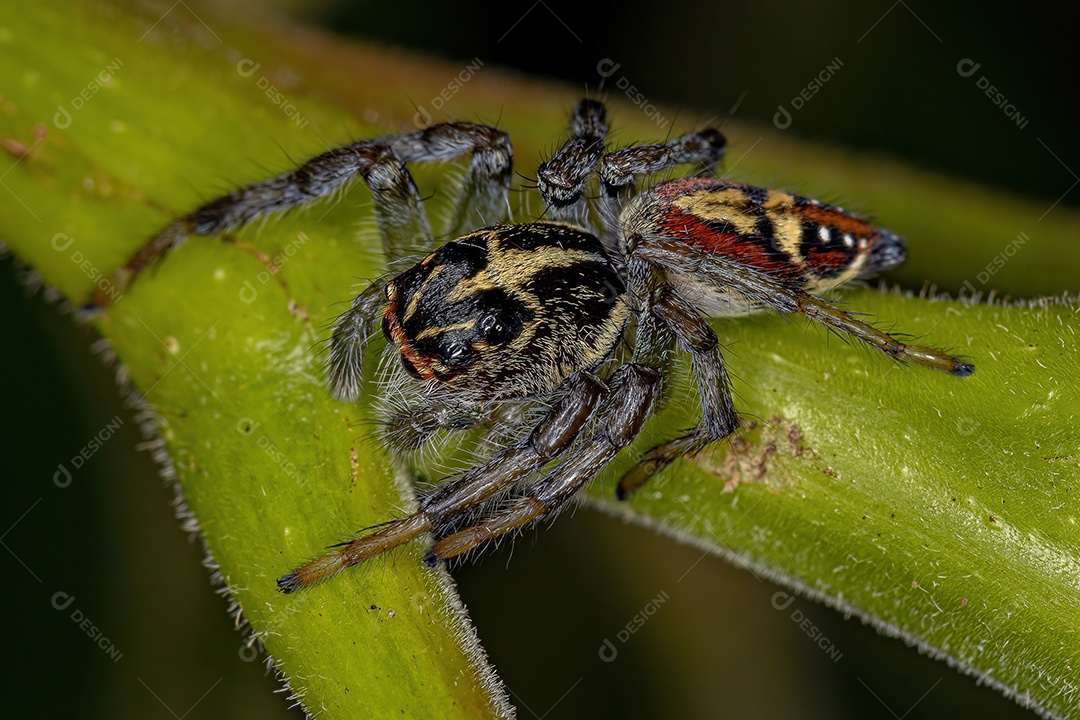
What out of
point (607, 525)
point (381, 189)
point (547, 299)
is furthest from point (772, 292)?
point (607, 525)

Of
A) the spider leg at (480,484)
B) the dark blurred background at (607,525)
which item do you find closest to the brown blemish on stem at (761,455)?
the spider leg at (480,484)

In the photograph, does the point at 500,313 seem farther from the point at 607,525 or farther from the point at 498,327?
the point at 607,525

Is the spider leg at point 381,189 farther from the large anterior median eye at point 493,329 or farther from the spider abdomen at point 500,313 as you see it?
the large anterior median eye at point 493,329

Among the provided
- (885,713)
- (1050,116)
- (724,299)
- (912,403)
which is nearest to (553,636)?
(885,713)

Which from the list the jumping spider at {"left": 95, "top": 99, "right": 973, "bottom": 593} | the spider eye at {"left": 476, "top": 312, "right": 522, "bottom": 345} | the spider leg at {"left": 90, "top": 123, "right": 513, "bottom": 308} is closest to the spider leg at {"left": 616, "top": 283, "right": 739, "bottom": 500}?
the jumping spider at {"left": 95, "top": 99, "right": 973, "bottom": 593}

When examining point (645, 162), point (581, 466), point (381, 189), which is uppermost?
point (645, 162)

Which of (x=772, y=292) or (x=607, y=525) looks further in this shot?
(x=607, y=525)
